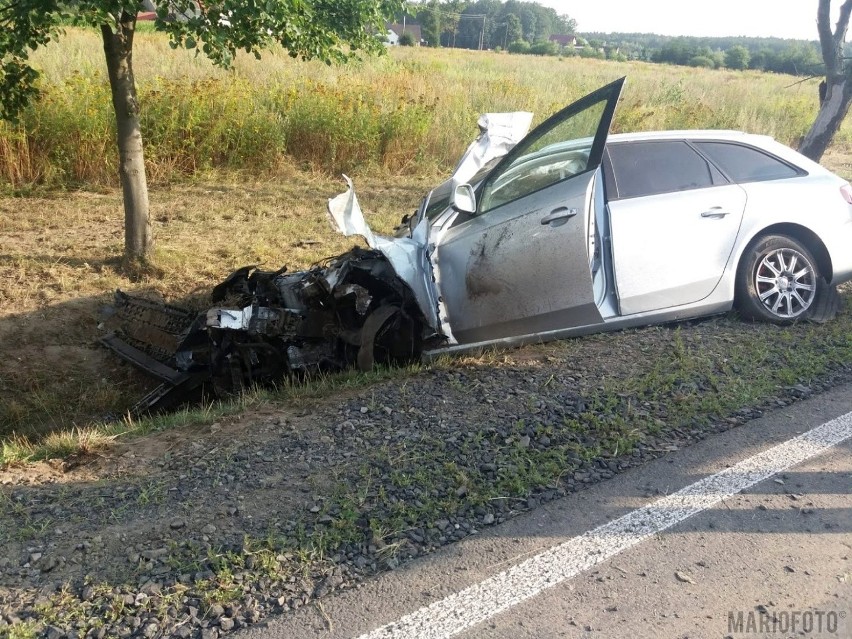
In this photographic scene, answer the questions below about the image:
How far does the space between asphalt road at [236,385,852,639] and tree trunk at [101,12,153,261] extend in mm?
6076

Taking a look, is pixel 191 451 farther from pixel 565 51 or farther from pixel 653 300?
pixel 565 51

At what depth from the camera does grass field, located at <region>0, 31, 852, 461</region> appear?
23.0ft

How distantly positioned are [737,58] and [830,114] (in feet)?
128

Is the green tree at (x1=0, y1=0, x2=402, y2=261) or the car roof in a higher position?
the green tree at (x1=0, y1=0, x2=402, y2=261)

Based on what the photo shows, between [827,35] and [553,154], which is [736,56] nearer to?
[827,35]

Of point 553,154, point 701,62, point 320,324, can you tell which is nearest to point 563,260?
point 553,154

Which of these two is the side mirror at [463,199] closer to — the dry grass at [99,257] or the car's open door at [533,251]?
the car's open door at [533,251]

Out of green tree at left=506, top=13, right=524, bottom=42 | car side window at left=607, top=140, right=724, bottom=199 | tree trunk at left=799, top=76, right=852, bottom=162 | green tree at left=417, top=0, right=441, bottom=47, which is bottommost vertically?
car side window at left=607, top=140, right=724, bottom=199

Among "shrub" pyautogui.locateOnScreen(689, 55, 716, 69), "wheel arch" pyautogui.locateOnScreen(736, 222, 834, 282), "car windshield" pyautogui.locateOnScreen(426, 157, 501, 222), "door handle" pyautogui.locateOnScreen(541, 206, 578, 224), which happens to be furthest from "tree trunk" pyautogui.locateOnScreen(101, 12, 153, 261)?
"shrub" pyautogui.locateOnScreen(689, 55, 716, 69)

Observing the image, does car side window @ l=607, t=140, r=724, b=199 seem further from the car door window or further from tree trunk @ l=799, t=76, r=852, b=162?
tree trunk @ l=799, t=76, r=852, b=162

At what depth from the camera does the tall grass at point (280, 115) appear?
10.4 m

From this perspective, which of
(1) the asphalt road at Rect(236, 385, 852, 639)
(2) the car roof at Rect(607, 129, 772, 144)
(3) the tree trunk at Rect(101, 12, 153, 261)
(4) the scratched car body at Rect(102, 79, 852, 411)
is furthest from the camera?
(3) the tree trunk at Rect(101, 12, 153, 261)

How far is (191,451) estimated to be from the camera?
4.27m

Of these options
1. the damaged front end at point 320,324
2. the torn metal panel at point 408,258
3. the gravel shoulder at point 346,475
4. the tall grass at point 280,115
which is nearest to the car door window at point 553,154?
the torn metal panel at point 408,258
